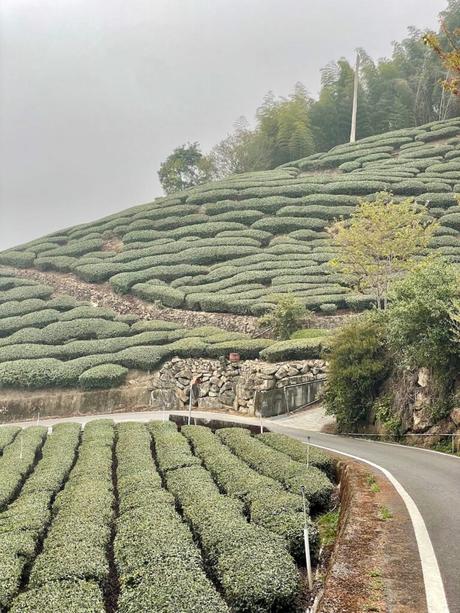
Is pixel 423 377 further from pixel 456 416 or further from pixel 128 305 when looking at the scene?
pixel 128 305

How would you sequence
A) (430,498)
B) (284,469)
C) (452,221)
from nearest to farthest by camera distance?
1. (430,498)
2. (284,469)
3. (452,221)

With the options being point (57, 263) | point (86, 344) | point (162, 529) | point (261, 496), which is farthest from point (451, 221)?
point (162, 529)

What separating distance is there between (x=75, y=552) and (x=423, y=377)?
13524mm

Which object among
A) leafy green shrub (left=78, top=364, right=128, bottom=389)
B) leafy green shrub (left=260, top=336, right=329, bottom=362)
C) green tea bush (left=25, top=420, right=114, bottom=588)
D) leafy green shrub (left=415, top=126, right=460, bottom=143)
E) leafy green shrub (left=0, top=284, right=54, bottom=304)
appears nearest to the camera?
green tea bush (left=25, top=420, right=114, bottom=588)

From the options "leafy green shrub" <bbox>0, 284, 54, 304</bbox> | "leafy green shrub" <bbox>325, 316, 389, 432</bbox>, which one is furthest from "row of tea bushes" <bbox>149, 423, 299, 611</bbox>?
"leafy green shrub" <bbox>0, 284, 54, 304</bbox>

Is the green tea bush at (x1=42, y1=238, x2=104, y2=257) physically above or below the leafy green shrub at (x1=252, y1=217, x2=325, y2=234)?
below

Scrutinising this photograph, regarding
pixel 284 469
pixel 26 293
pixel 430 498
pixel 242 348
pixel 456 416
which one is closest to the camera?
pixel 430 498

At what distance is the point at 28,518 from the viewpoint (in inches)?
407

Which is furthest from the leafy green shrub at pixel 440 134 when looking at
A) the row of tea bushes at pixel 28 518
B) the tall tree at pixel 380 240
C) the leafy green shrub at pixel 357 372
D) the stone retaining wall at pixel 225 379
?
the row of tea bushes at pixel 28 518

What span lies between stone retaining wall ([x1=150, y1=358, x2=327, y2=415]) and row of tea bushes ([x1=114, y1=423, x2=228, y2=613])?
1588cm

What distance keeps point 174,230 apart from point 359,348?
3405 centimetres

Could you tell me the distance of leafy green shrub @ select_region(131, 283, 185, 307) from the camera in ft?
129

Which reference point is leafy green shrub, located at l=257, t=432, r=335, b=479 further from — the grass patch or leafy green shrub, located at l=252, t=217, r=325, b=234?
leafy green shrub, located at l=252, t=217, r=325, b=234

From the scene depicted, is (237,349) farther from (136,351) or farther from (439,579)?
(439,579)
